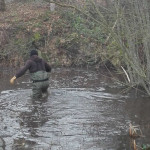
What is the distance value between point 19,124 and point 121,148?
2.87 meters

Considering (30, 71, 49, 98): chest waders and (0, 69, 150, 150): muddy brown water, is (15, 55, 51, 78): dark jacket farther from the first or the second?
(0, 69, 150, 150): muddy brown water

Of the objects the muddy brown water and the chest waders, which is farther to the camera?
the chest waders

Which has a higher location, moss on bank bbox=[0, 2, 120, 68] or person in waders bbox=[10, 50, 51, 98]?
moss on bank bbox=[0, 2, 120, 68]

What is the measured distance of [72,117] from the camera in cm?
984

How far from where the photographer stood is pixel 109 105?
Answer: 11.1 m

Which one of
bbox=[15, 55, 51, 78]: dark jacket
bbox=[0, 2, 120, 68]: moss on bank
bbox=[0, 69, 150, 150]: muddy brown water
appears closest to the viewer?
bbox=[0, 69, 150, 150]: muddy brown water

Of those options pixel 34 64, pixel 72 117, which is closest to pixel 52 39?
pixel 34 64

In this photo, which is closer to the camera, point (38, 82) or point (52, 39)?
point (38, 82)

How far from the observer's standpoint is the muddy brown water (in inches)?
313

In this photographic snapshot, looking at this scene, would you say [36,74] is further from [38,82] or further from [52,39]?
[52,39]

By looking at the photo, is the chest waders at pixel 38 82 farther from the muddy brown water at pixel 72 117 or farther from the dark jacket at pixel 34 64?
the muddy brown water at pixel 72 117

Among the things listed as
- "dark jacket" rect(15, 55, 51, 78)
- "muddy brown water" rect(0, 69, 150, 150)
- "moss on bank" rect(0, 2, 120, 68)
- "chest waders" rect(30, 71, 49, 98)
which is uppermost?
"moss on bank" rect(0, 2, 120, 68)

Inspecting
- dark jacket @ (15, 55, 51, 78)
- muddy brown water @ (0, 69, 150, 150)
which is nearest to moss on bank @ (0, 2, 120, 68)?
muddy brown water @ (0, 69, 150, 150)

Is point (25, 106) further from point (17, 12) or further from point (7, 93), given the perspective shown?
point (17, 12)
